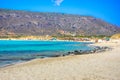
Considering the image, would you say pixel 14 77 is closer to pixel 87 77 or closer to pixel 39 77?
pixel 39 77

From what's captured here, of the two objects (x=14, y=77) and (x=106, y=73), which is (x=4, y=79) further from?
(x=106, y=73)

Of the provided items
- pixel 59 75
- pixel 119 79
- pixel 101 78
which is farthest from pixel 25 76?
pixel 119 79

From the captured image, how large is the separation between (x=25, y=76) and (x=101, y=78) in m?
4.21

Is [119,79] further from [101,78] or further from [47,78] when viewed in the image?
[47,78]

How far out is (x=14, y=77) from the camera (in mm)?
13875

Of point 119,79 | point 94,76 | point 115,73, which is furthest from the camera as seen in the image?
point 115,73

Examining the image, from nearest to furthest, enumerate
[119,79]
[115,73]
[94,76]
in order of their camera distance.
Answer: [119,79] < [94,76] < [115,73]

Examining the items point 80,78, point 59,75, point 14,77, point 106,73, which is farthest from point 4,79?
point 106,73

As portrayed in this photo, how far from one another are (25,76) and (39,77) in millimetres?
869

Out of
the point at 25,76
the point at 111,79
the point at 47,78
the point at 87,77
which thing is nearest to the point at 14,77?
the point at 25,76

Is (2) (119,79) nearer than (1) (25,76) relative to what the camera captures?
Yes

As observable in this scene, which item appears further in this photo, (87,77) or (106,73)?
(106,73)

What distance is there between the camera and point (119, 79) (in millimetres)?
13055

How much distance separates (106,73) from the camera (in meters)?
15.0
